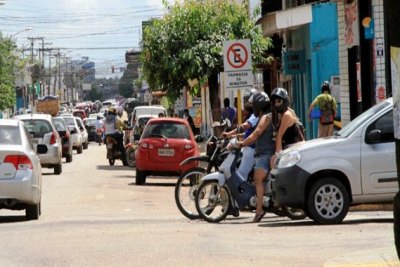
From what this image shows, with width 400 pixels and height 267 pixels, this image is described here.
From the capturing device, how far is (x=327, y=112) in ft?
80.2

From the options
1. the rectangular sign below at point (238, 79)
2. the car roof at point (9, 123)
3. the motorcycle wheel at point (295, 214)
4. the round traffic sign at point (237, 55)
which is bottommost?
the motorcycle wheel at point (295, 214)

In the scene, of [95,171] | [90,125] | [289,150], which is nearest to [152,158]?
[95,171]

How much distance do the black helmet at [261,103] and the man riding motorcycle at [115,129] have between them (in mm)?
20493

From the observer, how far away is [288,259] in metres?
11.8

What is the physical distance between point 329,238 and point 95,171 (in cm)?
2146

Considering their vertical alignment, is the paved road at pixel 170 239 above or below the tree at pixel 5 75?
below

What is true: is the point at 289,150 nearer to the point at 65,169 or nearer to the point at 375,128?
the point at 375,128

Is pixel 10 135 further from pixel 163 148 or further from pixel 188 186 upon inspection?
pixel 163 148

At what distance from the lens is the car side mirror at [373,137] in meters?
15.5

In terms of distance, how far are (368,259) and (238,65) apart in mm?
12369

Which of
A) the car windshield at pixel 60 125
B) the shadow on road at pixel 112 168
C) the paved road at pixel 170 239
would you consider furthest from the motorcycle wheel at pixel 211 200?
the car windshield at pixel 60 125

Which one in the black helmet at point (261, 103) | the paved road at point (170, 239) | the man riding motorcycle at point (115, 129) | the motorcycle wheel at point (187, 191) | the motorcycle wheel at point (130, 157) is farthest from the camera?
the man riding motorcycle at point (115, 129)

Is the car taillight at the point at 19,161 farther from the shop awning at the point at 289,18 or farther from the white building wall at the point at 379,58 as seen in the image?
the shop awning at the point at 289,18

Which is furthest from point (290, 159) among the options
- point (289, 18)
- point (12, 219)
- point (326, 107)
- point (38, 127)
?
point (38, 127)
